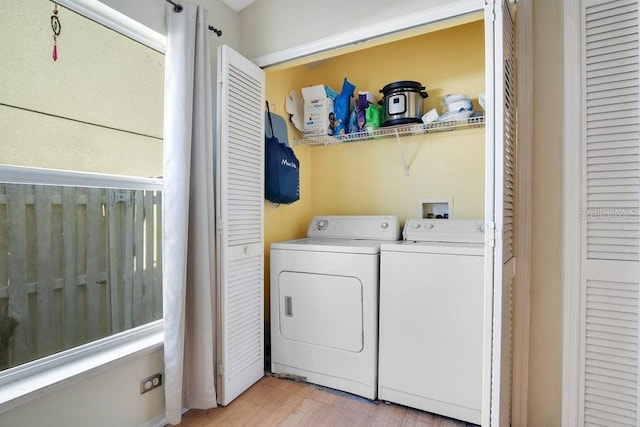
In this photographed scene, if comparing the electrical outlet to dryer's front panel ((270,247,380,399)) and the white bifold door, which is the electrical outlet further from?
the white bifold door

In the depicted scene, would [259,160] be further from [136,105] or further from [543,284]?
[543,284]

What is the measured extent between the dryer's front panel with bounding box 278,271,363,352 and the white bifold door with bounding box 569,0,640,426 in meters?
1.14

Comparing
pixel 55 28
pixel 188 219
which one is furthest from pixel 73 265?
pixel 55 28

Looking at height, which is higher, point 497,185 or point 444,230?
point 497,185

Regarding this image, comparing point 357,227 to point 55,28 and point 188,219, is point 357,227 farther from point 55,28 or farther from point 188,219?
point 55,28

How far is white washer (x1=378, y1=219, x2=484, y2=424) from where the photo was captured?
5.55ft

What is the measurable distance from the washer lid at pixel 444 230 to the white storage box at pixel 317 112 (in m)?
0.99

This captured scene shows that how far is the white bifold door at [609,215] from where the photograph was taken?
4.60 ft

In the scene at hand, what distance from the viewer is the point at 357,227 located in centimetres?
241

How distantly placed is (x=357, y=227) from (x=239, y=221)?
2.95 feet

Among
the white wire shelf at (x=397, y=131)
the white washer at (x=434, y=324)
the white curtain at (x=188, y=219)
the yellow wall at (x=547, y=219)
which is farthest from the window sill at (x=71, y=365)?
the yellow wall at (x=547, y=219)

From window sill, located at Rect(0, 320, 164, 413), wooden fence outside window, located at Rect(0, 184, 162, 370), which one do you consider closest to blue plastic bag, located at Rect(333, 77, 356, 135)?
wooden fence outside window, located at Rect(0, 184, 162, 370)

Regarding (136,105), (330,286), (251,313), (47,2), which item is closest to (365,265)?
(330,286)

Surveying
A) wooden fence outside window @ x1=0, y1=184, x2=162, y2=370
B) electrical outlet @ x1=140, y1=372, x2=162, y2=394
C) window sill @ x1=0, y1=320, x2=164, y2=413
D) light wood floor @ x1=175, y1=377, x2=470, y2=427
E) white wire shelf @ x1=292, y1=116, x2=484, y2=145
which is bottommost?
→ light wood floor @ x1=175, y1=377, x2=470, y2=427
